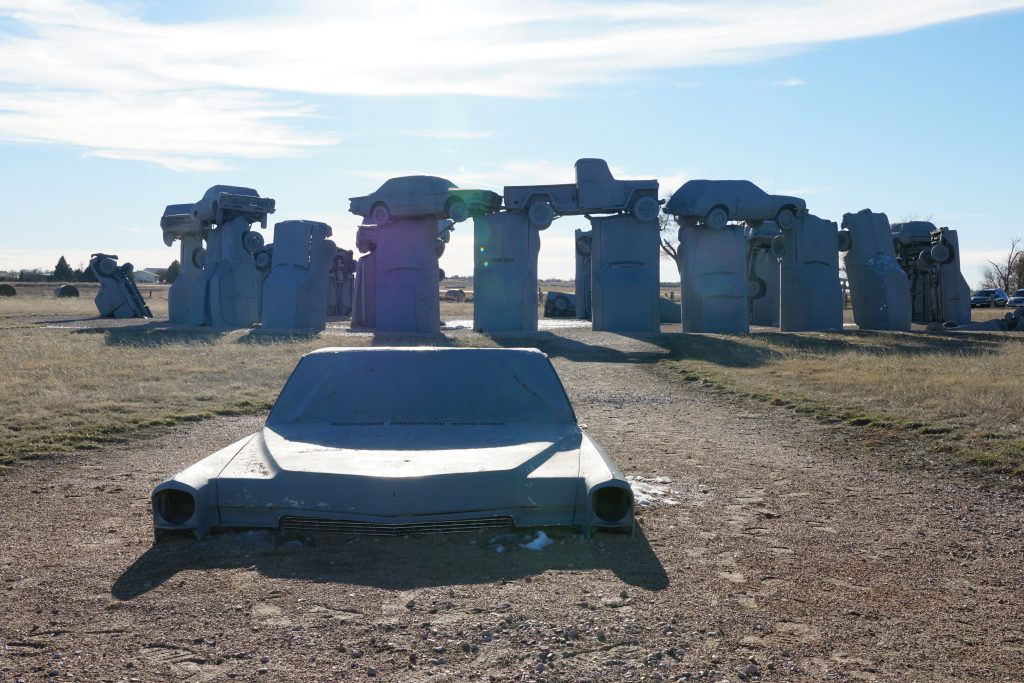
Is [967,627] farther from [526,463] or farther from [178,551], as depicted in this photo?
[178,551]

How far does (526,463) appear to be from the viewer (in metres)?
5.68

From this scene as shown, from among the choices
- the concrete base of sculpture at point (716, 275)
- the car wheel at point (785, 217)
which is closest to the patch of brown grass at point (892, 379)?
the concrete base of sculpture at point (716, 275)

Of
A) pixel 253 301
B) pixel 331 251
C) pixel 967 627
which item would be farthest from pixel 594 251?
pixel 967 627

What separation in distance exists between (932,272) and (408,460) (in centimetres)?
3503

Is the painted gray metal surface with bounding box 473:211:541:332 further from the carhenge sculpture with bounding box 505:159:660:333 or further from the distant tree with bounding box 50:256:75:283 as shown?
the distant tree with bounding box 50:256:75:283

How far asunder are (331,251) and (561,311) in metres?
15.5

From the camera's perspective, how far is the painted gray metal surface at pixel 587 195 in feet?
93.2

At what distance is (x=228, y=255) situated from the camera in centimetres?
3466

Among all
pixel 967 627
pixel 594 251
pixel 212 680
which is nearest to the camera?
pixel 212 680

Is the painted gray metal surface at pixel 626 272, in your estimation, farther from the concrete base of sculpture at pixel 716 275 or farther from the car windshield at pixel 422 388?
the car windshield at pixel 422 388

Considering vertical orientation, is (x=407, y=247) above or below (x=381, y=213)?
below

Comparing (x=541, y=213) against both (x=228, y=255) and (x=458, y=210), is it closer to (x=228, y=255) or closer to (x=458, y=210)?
(x=458, y=210)

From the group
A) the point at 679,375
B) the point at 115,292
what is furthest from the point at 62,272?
the point at 679,375

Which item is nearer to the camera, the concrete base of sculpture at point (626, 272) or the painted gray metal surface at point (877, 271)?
the concrete base of sculpture at point (626, 272)
